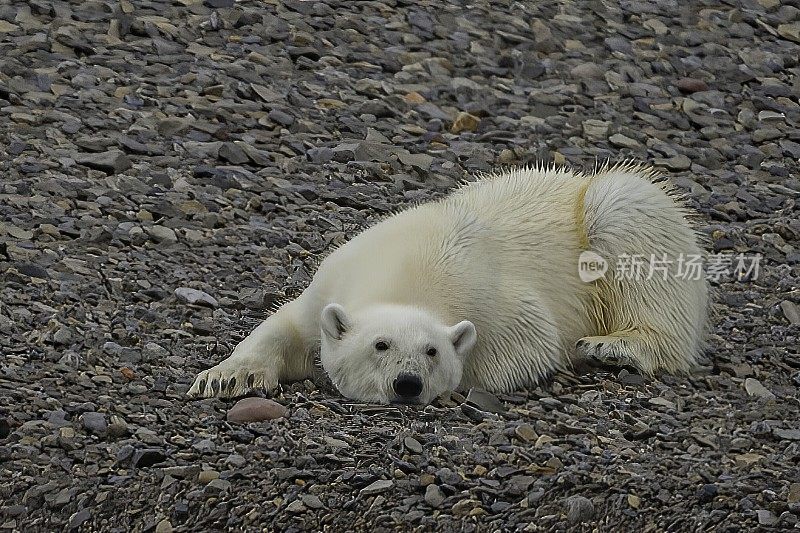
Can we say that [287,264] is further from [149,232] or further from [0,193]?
[0,193]

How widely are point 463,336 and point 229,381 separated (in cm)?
81

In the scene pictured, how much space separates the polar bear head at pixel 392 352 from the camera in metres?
4.58

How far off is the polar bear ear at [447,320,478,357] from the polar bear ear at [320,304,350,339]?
352 mm

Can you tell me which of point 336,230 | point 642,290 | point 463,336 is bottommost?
point 336,230

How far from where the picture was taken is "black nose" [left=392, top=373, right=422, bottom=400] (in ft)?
14.9

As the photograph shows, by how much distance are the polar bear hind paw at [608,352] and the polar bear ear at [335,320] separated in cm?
107

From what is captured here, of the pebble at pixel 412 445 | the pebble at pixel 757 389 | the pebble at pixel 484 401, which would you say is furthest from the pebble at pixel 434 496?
the pebble at pixel 757 389

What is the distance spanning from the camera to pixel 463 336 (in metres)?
4.75

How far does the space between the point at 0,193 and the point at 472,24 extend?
4067mm

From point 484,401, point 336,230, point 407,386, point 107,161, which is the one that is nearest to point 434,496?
point 407,386

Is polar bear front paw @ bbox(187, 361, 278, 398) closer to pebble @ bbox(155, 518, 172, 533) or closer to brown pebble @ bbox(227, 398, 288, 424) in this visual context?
brown pebble @ bbox(227, 398, 288, 424)

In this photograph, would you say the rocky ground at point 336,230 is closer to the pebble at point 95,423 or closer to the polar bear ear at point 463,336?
the pebble at point 95,423

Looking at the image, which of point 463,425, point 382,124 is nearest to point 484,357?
point 463,425

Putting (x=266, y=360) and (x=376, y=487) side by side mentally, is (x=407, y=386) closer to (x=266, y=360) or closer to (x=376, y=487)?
(x=376, y=487)
